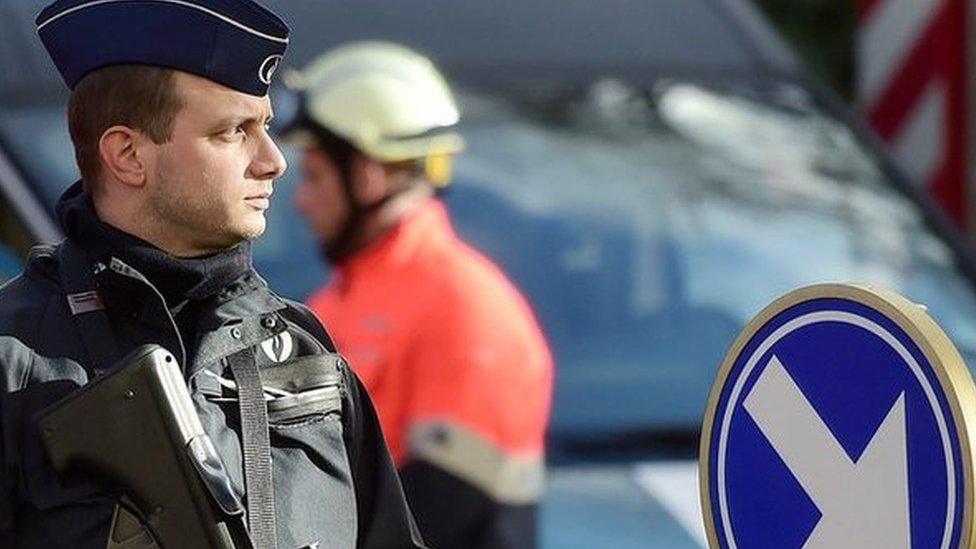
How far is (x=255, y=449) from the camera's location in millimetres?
2635

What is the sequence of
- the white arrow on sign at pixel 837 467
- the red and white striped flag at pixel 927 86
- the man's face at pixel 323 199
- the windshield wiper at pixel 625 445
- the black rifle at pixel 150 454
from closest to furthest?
the black rifle at pixel 150 454 → the white arrow on sign at pixel 837 467 → the windshield wiper at pixel 625 445 → the man's face at pixel 323 199 → the red and white striped flag at pixel 927 86

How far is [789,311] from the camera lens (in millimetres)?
2775

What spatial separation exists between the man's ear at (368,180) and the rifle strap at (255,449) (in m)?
2.30

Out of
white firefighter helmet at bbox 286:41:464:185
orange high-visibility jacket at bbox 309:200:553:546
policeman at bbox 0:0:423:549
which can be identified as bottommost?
orange high-visibility jacket at bbox 309:200:553:546

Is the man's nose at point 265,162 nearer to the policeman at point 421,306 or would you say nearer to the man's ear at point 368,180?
the policeman at point 421,306

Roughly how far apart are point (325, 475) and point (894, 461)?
0.53m

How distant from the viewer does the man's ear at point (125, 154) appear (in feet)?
8.71

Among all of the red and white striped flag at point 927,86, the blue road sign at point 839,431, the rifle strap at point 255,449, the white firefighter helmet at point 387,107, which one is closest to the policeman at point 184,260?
the rifle strap at point 255,449

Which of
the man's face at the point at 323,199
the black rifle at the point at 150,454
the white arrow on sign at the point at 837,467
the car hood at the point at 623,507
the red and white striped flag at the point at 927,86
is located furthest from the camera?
the red and white striped flag at the point at 927,86

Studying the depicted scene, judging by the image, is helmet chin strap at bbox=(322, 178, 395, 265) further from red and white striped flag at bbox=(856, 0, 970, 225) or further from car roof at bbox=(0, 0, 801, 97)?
red and white striped flag at bbox=(856, 0, 970, 225)

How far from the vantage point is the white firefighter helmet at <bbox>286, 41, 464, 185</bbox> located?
4965 mm

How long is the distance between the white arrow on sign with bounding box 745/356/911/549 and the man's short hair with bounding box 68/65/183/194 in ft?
2.07

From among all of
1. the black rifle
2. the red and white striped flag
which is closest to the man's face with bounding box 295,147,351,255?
the red and white striped flag

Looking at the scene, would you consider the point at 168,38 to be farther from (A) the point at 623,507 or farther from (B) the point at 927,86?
(B) the point at 927,86
